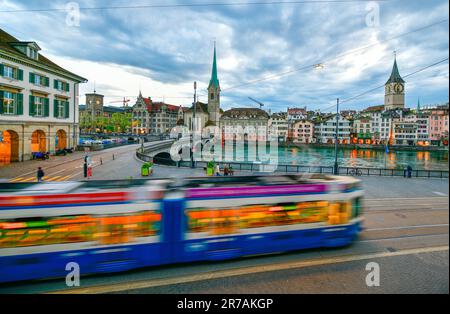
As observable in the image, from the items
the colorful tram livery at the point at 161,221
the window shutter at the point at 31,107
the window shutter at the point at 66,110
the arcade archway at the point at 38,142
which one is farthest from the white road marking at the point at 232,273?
the window shutter at the point at 66,110

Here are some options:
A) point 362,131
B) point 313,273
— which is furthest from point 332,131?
point 313,273

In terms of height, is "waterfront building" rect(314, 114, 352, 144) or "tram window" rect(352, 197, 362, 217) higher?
Answer: "waterfront building" rect(314, 114, 352, 144)

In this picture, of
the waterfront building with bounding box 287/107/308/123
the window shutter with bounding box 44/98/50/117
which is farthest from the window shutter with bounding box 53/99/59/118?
the waterfront building with bounding box 287/107/308/123

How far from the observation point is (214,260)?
7.90m

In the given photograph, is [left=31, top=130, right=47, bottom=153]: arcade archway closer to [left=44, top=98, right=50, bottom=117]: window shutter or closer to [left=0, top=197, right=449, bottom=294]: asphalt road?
[left=44, top=98, right=50, bottom=117]: window shutter

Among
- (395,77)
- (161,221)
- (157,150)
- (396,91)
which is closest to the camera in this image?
(161,221)

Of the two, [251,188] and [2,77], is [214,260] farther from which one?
[2,77]

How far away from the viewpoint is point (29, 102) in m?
29.8

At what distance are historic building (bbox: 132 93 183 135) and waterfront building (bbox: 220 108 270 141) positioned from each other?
87.2 ft

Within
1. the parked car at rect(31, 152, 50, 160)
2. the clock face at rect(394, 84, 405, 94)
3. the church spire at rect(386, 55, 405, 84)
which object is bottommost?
the parked car at rect(31, 152, 50, 160)

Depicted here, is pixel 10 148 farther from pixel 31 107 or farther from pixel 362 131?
pixel 362 131

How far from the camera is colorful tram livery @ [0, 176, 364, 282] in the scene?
6359 mm

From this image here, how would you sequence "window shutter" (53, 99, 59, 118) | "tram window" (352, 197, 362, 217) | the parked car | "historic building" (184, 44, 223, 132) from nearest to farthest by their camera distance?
"tram window" (352, 197, 362, 217)
the parked car
"window shutter" (53, 99, 59, 118)
"historic building" (184, 44, 223, 132)

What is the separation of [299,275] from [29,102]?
114 ft
